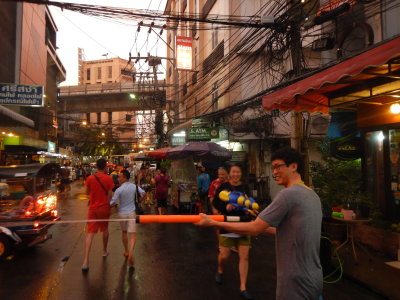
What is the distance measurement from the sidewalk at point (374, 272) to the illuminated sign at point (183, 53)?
47.7ft

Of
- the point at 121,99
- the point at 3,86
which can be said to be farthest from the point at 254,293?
the point at 121,99

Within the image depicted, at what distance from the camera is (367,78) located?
18.2ft

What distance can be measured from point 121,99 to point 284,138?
2162 cm

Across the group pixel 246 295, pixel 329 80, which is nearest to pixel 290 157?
pixel 329 80

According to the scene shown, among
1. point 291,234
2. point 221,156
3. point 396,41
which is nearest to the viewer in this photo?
point 291,234

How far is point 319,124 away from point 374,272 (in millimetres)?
8903

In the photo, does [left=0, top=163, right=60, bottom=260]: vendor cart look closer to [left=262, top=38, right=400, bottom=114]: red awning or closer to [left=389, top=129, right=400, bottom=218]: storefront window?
[left=262, top=38, right=400, bottom=114]: red awning

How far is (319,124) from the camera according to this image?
13.7 m

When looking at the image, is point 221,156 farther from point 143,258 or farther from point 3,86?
point 3,86

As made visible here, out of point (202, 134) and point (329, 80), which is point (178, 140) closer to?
point (202, 134)

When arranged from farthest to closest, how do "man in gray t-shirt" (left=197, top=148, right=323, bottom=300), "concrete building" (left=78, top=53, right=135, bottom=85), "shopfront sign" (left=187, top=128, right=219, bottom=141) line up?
"concrete building" (left=78, top=53, right=135, bottom=85), "shopfront sign" (left=187, top=128, right=219, bottom=141), "man in gray t-shirt" (left=197, top=148, right=323, bottom=300)

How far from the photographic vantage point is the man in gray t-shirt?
234 cm

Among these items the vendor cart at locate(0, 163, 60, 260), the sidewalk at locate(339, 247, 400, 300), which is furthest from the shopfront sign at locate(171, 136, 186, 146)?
the sidewalk at locate(339, 247, 400, 300)

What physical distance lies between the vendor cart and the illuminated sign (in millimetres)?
12674
